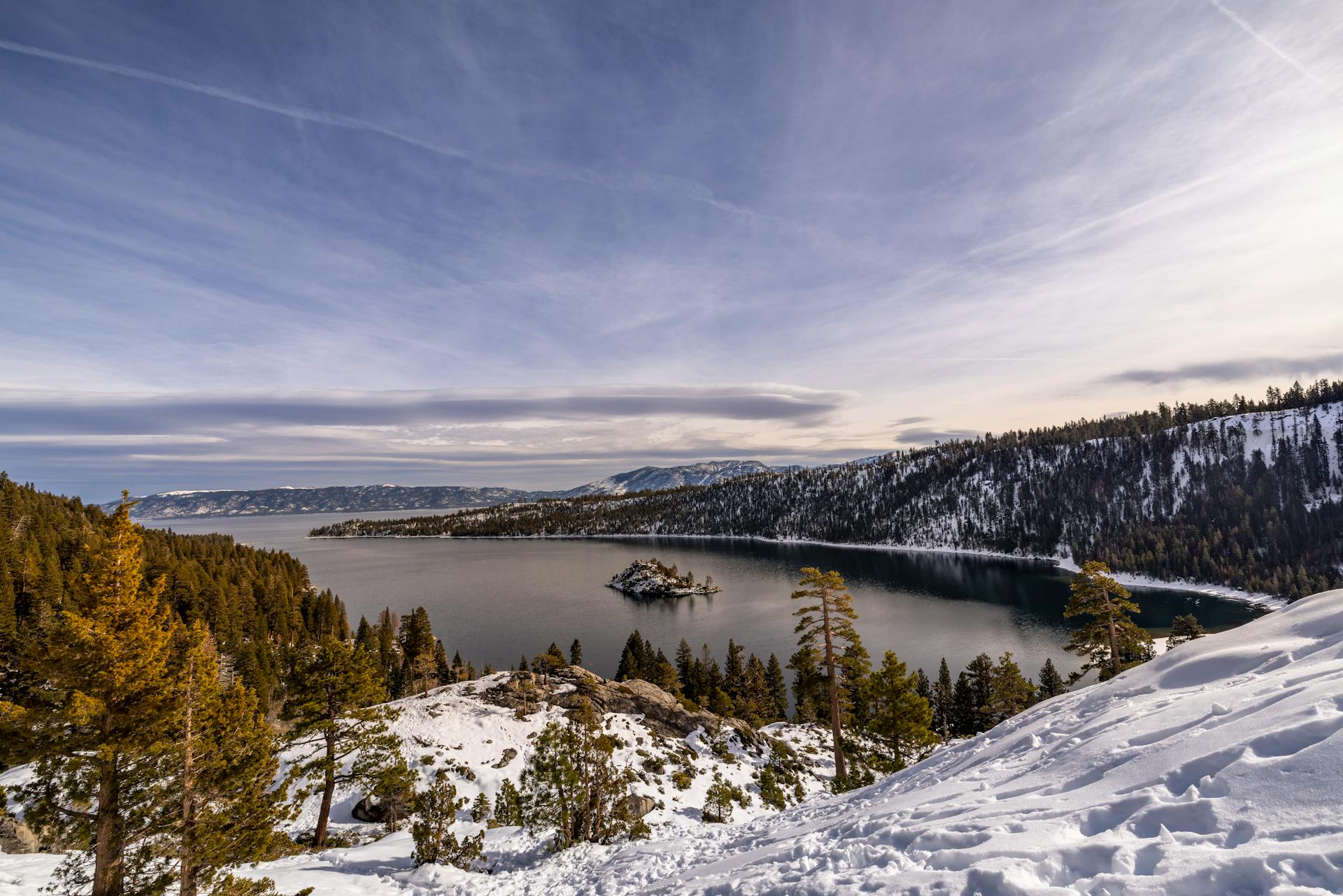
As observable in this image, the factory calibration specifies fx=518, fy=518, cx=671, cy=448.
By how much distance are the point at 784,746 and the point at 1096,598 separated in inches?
958

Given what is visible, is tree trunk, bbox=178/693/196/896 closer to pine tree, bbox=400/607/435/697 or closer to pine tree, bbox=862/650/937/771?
pine tree, bbox=862/650/937/771

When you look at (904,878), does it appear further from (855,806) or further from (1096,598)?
(1096,598)

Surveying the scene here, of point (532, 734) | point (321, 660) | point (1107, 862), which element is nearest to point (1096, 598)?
point (1107, 862)

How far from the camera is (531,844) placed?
21891mm

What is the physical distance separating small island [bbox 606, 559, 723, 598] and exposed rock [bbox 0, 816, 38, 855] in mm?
125222

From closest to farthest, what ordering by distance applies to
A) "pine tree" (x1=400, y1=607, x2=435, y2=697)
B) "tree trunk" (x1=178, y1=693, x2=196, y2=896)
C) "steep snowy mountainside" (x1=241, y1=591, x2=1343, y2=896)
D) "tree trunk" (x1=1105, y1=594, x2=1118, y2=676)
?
"steep snowy mountainside" (x1=241, y1=591, x2=1343, y2=896) → "tree trunk" (x1=178, y1=693, x2=196, y2=896) → "tree trunk" (x1=1105, y1=594, x2=1118, y2=676) → "pine tree" (x1=400, y1=607, x2=435, y2=697)

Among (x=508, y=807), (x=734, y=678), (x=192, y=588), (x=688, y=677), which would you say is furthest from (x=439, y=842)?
(x=192, y=588)

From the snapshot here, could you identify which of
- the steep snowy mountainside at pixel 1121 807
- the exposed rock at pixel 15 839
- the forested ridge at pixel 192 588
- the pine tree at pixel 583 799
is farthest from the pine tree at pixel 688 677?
the steep snowy mountainside at pixel 1121 807

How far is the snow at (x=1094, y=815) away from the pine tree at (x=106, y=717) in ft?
22.5

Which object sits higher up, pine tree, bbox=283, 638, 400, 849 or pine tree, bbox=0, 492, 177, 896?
pine tree, bbox=0, 492, 177, 896

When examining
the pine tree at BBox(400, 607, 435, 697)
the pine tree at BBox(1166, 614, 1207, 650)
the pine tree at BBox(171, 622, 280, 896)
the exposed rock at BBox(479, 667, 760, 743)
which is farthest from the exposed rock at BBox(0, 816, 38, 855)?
the pine tree at BBox(1166, 614, 1207, 650)

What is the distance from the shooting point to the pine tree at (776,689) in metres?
69.4

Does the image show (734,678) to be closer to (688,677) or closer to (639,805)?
(688,677)

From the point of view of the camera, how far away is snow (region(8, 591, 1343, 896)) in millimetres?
5402
